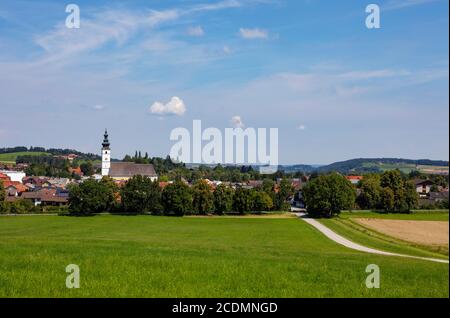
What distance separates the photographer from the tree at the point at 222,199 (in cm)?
9369

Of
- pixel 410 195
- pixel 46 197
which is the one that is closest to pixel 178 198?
pixel 46 197

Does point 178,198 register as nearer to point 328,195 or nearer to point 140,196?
point 140,196

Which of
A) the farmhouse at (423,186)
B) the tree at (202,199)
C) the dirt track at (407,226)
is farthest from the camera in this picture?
the farmhouse at (423,186)

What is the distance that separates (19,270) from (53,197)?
103 metres

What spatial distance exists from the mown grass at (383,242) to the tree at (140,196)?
36.5 m

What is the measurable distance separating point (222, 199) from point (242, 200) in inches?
156

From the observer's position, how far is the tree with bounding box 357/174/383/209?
322 ft

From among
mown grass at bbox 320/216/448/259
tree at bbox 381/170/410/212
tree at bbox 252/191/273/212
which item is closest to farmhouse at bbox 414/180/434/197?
tree at bbox 381/170/410/212

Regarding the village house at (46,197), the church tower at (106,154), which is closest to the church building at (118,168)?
the church tower at (106,154)

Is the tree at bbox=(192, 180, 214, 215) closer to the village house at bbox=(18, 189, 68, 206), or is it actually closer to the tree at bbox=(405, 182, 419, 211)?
the village house at bbox=(18, 189, 68, 206)

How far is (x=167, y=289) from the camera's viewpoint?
480 inches

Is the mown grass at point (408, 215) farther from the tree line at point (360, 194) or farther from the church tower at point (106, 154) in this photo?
the church tower at point (106, 154)
